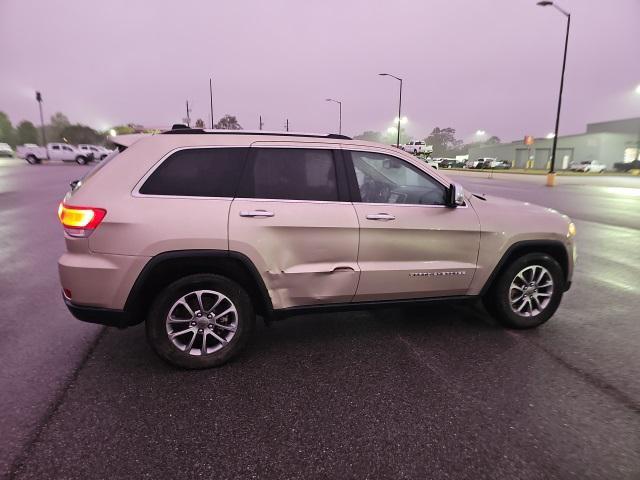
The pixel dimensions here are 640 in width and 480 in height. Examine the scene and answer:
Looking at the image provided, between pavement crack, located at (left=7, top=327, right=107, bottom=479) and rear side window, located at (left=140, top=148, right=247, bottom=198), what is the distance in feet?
5.06

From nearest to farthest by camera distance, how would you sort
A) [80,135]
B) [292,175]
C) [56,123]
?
1. [292,175]
2. [80,135]
3. [56,123]

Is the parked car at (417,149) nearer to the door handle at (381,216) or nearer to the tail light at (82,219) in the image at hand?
the door handle at (381,216)

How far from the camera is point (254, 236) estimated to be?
336 cm

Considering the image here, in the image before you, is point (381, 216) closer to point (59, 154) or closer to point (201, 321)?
point (201, 321)

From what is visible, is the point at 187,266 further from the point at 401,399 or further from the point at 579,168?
the point at 579,168

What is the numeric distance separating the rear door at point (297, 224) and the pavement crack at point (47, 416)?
1597mm

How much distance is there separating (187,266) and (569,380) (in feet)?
10.2

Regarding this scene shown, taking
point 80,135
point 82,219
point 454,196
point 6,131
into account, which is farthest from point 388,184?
point 6,131

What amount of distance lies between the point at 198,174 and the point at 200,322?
3.88ft

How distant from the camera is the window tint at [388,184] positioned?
12.6ft

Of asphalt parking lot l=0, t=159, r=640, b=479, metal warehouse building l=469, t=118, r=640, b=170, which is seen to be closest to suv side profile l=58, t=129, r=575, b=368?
asphalt parking lot l=0, t=159, r=640, b=479

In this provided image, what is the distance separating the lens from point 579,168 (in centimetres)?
6175

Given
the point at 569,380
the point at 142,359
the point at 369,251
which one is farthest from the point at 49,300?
the point at 569,380

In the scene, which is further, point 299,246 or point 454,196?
point 454,196
